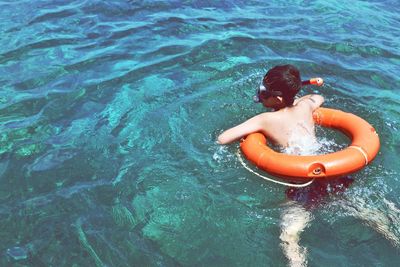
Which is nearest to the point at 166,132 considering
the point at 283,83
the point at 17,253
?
the point at 283,83

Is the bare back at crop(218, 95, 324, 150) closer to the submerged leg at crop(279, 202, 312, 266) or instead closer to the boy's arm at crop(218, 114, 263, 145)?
the boy's arm at crop(218, 114, 263, 145)

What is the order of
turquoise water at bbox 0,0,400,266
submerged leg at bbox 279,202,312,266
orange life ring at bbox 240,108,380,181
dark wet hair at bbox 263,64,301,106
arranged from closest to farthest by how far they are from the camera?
submerged leg at bbox 279,202,312,266, turquoise water at bbox 0,0,400,266, orange life ring at bbox 240,108,380,181, dark wet hair at bbox 263,64,301,106

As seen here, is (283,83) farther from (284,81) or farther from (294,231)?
(294,231)

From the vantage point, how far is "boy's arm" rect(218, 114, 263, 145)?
4699 mm

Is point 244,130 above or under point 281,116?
under

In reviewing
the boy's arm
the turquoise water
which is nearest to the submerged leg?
the turquoise water

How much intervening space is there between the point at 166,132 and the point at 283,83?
159 centimetres

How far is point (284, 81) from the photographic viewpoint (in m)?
4.50

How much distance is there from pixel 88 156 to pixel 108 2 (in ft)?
18.5

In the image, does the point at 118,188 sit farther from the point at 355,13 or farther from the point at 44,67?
the point at 355,13

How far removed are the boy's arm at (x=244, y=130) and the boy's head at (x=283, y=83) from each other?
293mm

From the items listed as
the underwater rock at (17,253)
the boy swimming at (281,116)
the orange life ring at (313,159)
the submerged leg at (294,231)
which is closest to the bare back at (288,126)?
the boy swimming at (281,116)

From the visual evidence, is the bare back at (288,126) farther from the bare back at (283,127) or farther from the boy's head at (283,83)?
the boy's head at (283,83)

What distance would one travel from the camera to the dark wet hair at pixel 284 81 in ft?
14.8
